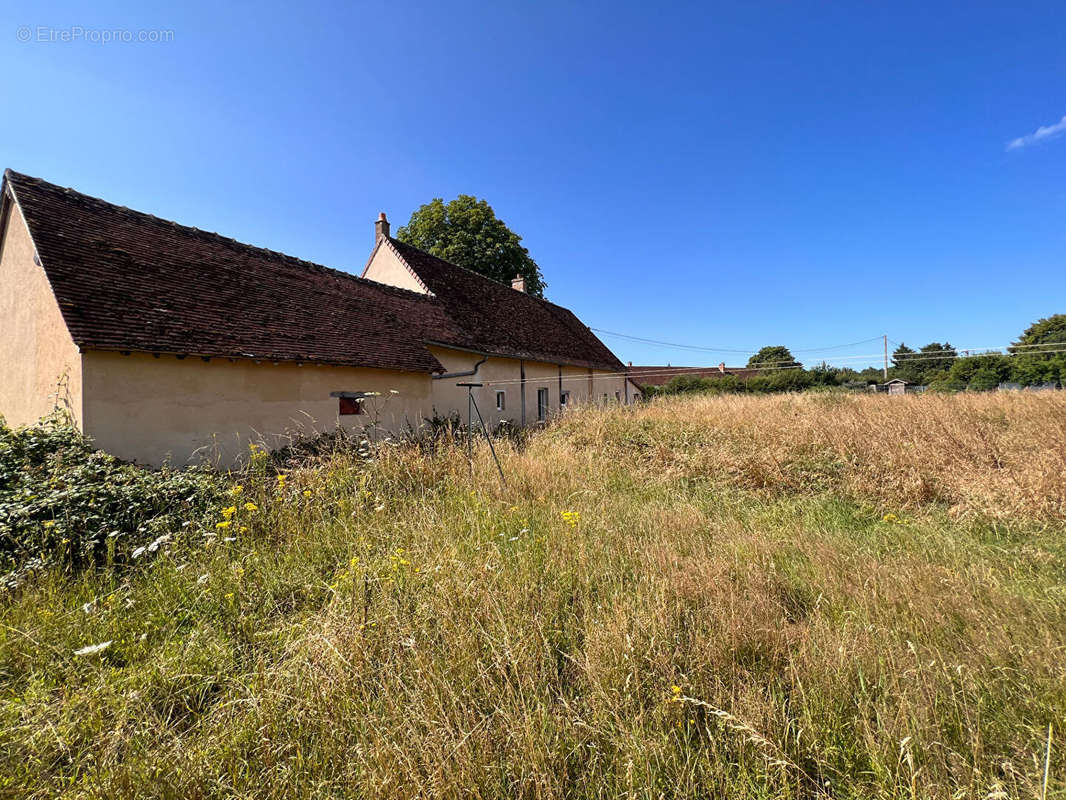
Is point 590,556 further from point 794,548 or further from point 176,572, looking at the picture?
point 176,572

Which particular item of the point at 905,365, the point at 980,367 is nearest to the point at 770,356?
the point at 905,365

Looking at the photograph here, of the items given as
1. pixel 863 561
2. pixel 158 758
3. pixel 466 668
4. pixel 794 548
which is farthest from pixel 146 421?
pixel 863 561

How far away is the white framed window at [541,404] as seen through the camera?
16.4m

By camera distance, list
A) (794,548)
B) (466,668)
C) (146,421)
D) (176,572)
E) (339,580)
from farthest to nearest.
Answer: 1. (146,421)
2. (794,548)
3. (176,572)
4. (339,580)
5. (466,668)

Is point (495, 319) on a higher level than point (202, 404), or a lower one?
higher

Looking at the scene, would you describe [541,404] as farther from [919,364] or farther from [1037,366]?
[919,364]

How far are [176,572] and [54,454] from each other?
438cm

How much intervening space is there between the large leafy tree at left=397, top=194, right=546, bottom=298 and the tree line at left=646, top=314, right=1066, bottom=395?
14023 mm

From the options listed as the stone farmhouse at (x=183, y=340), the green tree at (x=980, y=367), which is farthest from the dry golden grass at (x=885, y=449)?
the green tree at (x=980, y=367)

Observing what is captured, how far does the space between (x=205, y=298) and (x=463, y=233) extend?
17177mm

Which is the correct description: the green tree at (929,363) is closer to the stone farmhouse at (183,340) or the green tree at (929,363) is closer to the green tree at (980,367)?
the green tree at (980,367)

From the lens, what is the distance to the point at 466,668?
1935 mm

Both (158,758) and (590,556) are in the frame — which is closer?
(158,758)

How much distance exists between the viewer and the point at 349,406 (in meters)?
9.28
